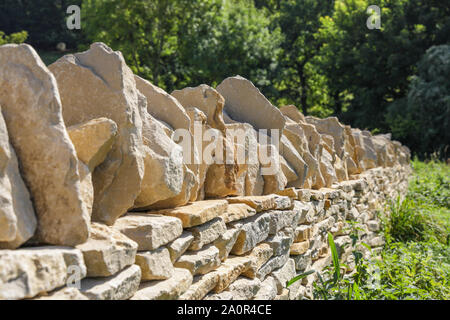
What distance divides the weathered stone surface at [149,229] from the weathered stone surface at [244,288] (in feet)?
1.64

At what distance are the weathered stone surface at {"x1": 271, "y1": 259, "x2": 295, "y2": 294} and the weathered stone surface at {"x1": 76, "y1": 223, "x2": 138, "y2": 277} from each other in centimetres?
137

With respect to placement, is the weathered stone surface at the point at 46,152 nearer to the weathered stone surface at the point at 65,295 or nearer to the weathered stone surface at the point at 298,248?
the weathered stone surface at the point at 65,295

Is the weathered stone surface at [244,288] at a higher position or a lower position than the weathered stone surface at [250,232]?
lower

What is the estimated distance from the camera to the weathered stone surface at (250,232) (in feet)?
7.67

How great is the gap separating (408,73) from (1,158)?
2115 centimetres

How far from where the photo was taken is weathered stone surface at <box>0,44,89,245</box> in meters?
1.40

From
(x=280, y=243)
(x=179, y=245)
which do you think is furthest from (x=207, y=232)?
(x=280, y=243)

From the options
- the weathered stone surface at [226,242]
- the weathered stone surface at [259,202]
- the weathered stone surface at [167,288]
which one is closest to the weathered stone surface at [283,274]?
the weathered stone surface at [259,202]

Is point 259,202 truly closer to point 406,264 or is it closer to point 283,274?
point 283,274

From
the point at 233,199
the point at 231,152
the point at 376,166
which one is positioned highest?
the point at 231,152

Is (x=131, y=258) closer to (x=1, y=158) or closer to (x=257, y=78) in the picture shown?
(x=1, y=158)

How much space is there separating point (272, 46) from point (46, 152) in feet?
60.9
